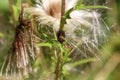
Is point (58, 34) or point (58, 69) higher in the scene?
point (58, 34)

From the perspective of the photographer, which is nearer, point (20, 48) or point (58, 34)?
point (58, 34)

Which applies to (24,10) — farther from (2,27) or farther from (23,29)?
(2,27)

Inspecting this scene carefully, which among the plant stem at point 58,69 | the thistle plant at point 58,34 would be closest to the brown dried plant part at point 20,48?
the thistle plant at point 58,34

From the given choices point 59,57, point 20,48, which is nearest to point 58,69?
point 59,57

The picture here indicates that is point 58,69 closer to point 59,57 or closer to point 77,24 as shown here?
point 59,57

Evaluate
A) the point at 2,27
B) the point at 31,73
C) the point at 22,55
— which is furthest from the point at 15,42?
the point at 2,27

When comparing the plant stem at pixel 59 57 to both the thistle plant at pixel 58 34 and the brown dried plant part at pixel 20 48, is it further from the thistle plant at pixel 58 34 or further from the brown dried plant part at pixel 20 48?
the brown dried plant part at pixel 20 48

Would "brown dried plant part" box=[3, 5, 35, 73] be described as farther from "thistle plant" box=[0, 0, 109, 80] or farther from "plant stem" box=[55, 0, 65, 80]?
"plant stem" box=[55, 0, 65, 80]

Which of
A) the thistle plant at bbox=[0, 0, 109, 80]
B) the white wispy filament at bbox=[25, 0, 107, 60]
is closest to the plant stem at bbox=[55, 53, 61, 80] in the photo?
the thistle plant at bbox=[0, 0, 109, 80]

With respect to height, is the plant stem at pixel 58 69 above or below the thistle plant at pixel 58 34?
below
